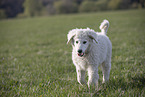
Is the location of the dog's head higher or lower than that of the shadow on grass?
higher

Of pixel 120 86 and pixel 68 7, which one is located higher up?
pixel 68 7

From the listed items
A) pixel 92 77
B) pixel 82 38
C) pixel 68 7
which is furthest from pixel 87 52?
pixel 68 7

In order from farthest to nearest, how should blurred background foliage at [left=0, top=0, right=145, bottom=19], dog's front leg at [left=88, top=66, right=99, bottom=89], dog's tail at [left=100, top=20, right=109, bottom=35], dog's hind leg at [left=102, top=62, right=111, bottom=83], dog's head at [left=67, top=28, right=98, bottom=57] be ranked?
blurred background foliage at [left=0, top=0, right=145, bottom=19] < dog's tail at [left=100, top=20, right=109, bottom=35] < dog's hind leg at [left=102, top=62, right=111, bottom=83] < dog's front leg at [left=88, top=66, right=99, bottom=89] < dog's head at [left=67, top=28, right=98, bottom=57]

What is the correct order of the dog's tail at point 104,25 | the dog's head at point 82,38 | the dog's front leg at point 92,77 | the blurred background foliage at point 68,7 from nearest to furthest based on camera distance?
the dog's head at point 82,38
the dog's front leg at point 92,77
the dog's tail at point 104,25
the blurred background foliage at point 68,7

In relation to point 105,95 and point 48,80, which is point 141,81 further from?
point 48,80

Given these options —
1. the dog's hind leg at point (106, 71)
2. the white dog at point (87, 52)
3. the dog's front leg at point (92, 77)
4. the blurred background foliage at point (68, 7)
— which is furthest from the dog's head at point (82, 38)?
the blurred background foliage at point (68, 7)

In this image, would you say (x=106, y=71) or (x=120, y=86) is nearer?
(x=120, y=86)

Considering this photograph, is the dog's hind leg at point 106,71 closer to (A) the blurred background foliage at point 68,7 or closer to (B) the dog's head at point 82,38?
(B) the dog's head at point 82,38

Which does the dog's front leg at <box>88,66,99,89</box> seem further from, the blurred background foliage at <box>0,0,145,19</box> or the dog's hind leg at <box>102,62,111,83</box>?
the blurred background foliage at <box>0,0,145,19</box>

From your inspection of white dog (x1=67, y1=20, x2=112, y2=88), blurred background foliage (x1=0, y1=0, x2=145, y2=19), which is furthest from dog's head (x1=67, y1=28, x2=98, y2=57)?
blurred background foliage (x1=0, y1=0, x2=145, y2=19)

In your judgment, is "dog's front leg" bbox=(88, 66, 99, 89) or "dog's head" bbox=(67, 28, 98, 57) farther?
"dog's front leg" bbox=(88, 66, 99, 89)

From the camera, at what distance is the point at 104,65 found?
12.8ft

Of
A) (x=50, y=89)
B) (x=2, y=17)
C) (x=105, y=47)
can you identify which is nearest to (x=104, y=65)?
(x=105, y=47)

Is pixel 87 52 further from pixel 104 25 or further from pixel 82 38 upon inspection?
pixel 104 25
